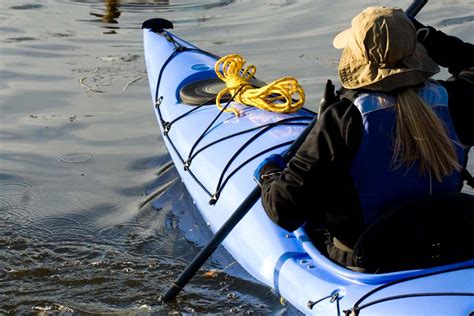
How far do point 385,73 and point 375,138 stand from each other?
0.71 feet

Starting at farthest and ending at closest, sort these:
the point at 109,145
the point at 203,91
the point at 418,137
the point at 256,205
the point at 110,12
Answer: the point at 110,12 → the point at 109,145 → the point at 203,91 → the point at 256,205 → the point at 418,137

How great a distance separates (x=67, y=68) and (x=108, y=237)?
10.8 feet

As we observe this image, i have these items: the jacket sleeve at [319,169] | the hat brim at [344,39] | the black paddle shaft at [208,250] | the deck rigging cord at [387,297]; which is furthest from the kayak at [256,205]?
the hat brim at [344,39]

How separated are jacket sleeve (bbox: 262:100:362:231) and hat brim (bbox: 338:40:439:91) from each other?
0.09 meters

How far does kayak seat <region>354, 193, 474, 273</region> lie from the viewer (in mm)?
2824

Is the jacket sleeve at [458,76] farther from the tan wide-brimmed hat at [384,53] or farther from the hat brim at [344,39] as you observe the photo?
the hat brim at [344,39]

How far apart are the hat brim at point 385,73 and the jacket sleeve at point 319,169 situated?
9 cm

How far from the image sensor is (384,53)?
272cm

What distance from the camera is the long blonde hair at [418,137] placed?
2711 mm

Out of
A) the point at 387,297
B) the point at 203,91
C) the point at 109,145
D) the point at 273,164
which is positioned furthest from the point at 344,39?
the point at 109,145

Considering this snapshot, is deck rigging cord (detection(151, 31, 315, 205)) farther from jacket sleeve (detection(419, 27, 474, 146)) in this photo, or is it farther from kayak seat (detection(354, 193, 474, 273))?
kayak seat (detection(354, 193, 474, 273))

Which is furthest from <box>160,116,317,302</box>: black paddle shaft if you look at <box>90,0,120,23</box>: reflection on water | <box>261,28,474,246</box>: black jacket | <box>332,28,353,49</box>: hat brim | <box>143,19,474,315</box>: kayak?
<box>90,0,120,23</box>: reflection on water

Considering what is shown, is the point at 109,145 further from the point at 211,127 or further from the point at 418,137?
the point at 418,137

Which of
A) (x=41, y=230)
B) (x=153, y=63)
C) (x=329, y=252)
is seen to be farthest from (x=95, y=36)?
(x=329, y=252)
